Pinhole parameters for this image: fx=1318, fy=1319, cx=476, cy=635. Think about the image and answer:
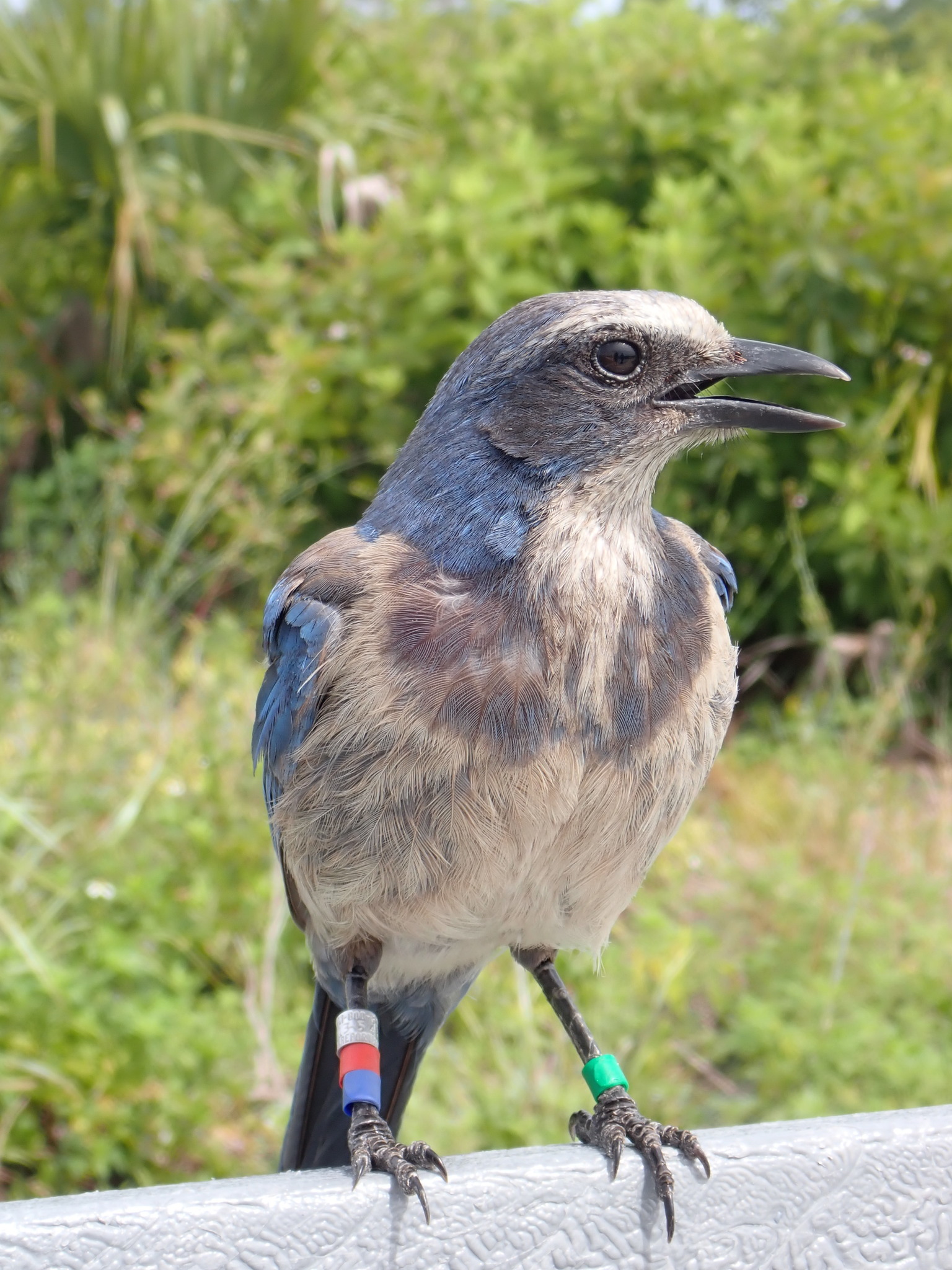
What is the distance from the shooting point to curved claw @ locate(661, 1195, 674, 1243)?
170 cm

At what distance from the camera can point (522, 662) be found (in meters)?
1.79

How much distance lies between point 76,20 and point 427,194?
6.68 feet

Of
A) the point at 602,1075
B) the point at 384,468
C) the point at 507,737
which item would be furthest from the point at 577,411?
the point at 384,468

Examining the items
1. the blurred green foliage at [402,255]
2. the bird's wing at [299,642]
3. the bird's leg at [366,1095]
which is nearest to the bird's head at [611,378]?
the bird's wing at [299,642]

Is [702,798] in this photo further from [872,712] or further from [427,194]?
[427,194]

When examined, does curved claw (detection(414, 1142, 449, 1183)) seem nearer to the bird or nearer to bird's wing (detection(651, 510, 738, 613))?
the bird

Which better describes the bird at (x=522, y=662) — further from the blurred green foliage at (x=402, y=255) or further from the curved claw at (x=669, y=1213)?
the blurred green foliage at (x=402, y=255)

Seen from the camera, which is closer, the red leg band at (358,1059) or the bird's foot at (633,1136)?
the bird's foot at (633,1136)

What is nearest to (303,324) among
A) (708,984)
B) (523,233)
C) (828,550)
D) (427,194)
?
(427,194)

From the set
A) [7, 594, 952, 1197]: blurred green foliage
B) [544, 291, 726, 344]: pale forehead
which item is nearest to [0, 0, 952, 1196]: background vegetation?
[7, 594, 952, 1197]: blurred green foliage

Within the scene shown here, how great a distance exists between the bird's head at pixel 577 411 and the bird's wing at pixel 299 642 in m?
0.14

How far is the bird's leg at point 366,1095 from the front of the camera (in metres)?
1.70

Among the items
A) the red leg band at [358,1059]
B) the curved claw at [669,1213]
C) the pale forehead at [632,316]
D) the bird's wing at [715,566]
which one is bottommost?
the curved claw at [669,1213]

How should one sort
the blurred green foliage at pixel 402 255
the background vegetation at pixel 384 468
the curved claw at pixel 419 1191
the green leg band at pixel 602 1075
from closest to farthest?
1. the curved claw at pixel 419 1191
2. the green leg band at pixel 602 1075
3. the background vegetation at pixel 384 468
4. the blurred green foliage at pixel 402 255
